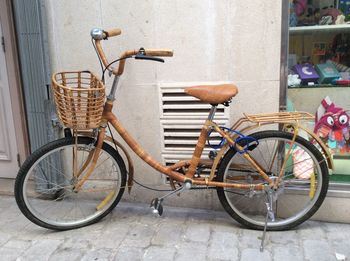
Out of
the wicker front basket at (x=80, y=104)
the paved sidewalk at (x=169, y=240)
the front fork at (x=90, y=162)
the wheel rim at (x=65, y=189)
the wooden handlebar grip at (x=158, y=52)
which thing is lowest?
the paved sidewalk at (x=169, y=240)

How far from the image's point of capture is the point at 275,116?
3043mm

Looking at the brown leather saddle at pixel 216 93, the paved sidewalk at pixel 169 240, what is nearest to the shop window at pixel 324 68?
the paved sidewalk at pixel 169 240

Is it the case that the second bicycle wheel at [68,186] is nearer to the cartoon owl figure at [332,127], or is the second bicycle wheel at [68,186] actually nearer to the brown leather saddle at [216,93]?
the brown leather saddle at [216,93]

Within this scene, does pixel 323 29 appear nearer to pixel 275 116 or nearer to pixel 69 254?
pixel 275 116

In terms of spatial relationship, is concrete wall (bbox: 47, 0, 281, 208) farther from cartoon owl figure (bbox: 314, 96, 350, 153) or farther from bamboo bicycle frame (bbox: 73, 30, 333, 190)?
cartoon owl figure (bbox: 314, 96, 350, 153)

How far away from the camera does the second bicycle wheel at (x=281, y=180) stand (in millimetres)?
3082

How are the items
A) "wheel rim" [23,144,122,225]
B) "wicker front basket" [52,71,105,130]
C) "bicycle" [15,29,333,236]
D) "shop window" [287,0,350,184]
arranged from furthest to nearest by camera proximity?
1. "wheel rim" [23,144,122,225]
2. "shop window" [287,0,350,184]
3. "bicycle" [15,29,333,236]
4. "wicker front basket" [52,71,105,130]

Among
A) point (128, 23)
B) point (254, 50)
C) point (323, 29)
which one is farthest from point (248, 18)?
Answer: point (128, 23)

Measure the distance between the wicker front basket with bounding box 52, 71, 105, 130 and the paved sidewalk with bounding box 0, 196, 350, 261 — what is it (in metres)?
0.97

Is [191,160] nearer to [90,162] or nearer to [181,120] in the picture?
[181,120]

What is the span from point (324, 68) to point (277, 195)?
1250 millimetres

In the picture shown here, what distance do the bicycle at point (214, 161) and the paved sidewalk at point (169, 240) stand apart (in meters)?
0.13

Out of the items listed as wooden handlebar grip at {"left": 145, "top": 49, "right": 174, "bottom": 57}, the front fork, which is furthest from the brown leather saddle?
the front fork

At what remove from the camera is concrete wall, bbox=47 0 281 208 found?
10.4 feet
